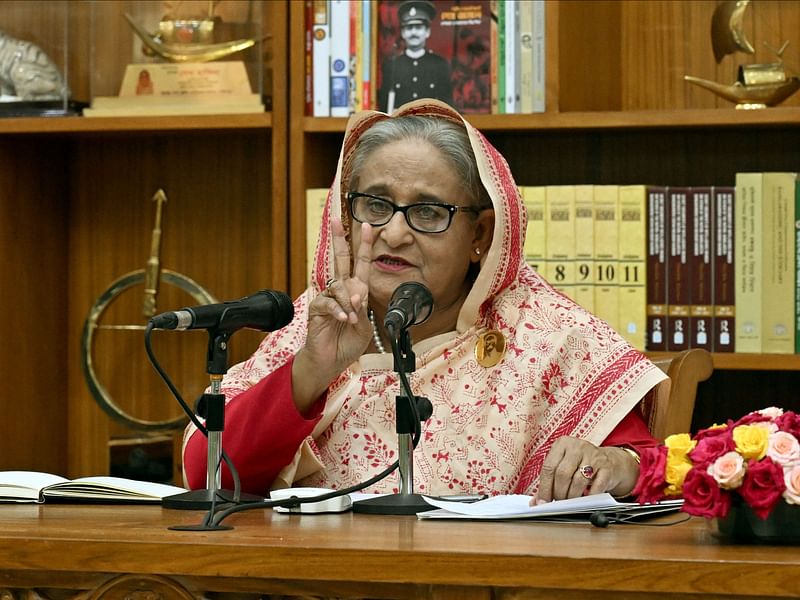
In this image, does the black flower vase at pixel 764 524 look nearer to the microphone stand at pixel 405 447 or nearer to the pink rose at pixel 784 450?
the pink rose at pixel 784 450

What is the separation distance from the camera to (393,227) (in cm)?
228

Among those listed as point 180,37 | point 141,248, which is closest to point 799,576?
point 180,37

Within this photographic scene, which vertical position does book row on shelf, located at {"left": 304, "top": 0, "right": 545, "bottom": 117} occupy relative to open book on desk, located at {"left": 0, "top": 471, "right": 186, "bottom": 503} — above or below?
above

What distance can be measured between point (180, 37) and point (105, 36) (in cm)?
26

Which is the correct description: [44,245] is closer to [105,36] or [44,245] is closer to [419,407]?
[105,36]

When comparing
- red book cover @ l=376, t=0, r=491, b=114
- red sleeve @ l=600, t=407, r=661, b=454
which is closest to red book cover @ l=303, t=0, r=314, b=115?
red book cover @ l=376, t=0, r=491, b=114

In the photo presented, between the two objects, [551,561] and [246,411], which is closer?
[551,561]

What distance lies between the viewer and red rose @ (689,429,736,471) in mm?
1513

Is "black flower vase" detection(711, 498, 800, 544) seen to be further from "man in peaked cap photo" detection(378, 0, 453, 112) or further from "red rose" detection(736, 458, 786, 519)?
"man in peaked cap photo" detection(378, 0, 453, 112)

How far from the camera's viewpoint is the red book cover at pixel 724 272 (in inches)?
113

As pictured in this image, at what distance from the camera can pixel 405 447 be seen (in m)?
1.84

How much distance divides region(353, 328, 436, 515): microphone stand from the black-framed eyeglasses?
0.49 meters

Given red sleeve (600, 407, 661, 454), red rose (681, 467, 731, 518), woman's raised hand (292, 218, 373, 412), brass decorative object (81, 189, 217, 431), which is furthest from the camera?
brass decorative object (81, 189, 217, 431)

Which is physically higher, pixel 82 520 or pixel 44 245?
pixel 44 245
